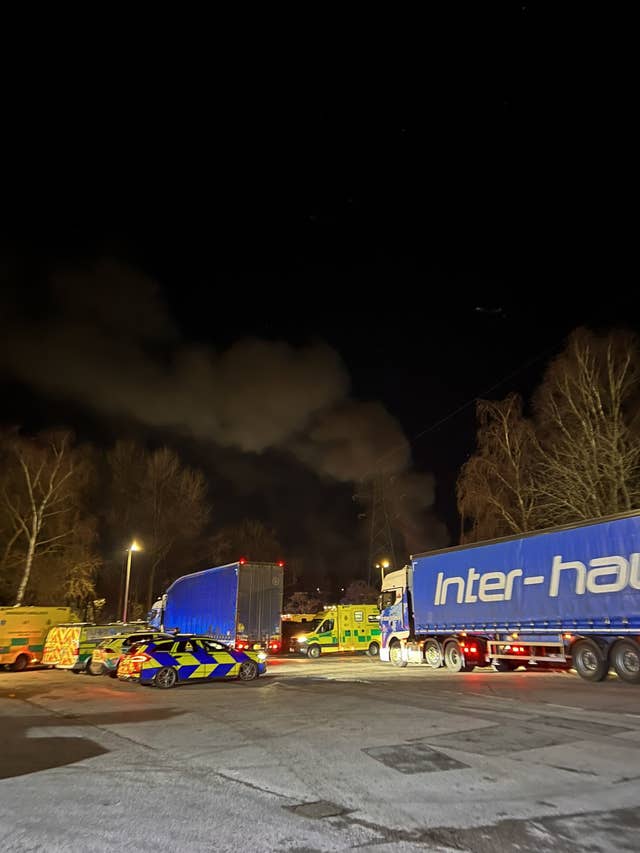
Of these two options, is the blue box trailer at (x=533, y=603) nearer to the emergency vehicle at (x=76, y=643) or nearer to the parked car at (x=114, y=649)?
the parked car at (x=114, y=649)

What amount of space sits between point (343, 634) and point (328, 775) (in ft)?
89.8

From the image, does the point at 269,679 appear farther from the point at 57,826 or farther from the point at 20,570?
the point at 20,570

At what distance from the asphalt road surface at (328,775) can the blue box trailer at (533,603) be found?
327cm

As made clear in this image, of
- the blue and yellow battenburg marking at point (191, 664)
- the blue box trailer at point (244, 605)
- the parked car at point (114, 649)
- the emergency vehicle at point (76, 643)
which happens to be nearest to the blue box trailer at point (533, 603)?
the blue box trailer at point (244, 605)

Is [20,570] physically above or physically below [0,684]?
above

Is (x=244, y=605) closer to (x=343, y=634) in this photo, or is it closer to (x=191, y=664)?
(x=191, y=664)

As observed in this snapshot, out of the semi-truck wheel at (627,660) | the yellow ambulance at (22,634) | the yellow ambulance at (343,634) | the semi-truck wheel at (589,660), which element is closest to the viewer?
the semi-truck wheel at (627,660)

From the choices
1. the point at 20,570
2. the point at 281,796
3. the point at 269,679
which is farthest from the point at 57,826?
the point at 20,570

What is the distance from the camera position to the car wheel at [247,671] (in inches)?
713

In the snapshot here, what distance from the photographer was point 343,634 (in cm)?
3297

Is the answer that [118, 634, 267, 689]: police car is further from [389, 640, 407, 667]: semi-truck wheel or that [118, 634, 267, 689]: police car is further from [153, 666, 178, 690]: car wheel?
[389, 640, 407, 667]: semi-truck wheel

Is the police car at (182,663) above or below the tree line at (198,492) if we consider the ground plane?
below

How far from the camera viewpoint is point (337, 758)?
24.1 feet

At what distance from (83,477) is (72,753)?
34161 millimetres
